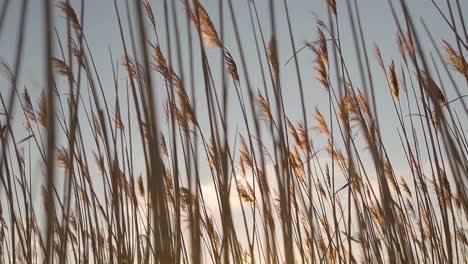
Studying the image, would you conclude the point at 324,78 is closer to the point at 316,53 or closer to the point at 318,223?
the point at 316,53

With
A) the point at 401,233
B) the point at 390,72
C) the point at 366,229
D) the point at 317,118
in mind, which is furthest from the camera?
the point at 317,118

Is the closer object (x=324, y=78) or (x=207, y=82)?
(x=207, y=82)

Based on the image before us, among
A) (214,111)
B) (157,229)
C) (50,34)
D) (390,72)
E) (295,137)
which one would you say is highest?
(390,72)

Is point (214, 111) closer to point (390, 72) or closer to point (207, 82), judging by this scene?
point (207, 82)

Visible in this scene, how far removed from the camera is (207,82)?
1426mm

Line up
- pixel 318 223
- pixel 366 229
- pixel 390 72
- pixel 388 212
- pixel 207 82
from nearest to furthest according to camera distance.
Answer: pixel 207 82 → pixel 388 212 → pixel 366 229 → pixel 318 223 → pixel 390 72

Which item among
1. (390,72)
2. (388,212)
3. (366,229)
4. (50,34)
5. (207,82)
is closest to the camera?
(50,34)

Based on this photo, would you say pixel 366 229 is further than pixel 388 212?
Yes

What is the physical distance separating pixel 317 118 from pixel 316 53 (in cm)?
75

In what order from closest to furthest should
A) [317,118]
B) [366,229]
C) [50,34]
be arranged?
1. [50,34]
2. [366,229]
3. [317,118]

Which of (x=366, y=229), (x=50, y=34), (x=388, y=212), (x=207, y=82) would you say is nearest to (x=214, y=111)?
(x=207, y=82)

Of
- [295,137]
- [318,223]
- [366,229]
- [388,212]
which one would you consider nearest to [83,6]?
[388,212]

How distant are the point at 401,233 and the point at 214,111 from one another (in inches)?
34.1

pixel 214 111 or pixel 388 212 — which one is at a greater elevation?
pixel 214 111
